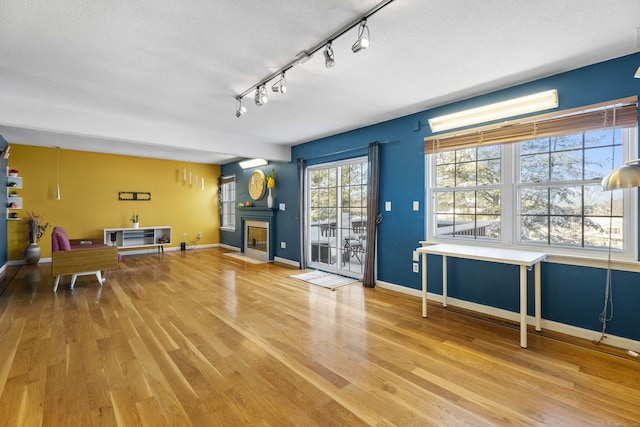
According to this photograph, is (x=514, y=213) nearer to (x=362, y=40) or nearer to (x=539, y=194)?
(x=539, y=194)

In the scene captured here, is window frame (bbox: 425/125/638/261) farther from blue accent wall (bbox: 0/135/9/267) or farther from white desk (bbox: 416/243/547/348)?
blue accent wall (bbox: 0/135/9/267)

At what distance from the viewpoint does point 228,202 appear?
8.64m

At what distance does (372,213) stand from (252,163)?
3.83m

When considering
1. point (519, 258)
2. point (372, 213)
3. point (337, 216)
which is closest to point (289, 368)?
point (519, 258)

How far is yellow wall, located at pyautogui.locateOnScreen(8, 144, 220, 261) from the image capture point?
6.11m

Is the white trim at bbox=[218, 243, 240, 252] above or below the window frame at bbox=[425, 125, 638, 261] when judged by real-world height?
below

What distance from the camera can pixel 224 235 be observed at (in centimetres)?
871

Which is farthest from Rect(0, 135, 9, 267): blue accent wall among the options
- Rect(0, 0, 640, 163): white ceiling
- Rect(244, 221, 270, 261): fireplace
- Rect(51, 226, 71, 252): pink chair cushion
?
Rect(244, 221, 270, 261): fireplace

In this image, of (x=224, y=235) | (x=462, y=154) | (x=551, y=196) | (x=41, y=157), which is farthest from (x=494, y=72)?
(x=41, y=157)

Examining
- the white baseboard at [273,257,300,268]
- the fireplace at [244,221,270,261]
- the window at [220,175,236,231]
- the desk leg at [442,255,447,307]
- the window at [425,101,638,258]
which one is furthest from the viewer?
the window at [220,175,236,231]

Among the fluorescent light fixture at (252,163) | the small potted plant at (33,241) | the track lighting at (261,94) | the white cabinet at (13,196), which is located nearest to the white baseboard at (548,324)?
the track lighting at (261,94)

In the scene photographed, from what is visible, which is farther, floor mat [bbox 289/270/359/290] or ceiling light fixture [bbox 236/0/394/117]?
floor mat [bbox 289/270/359/290]

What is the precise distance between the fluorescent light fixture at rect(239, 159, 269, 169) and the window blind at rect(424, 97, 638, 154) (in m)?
4.21

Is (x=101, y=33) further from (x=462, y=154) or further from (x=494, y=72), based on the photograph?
(x=462, y=154)
